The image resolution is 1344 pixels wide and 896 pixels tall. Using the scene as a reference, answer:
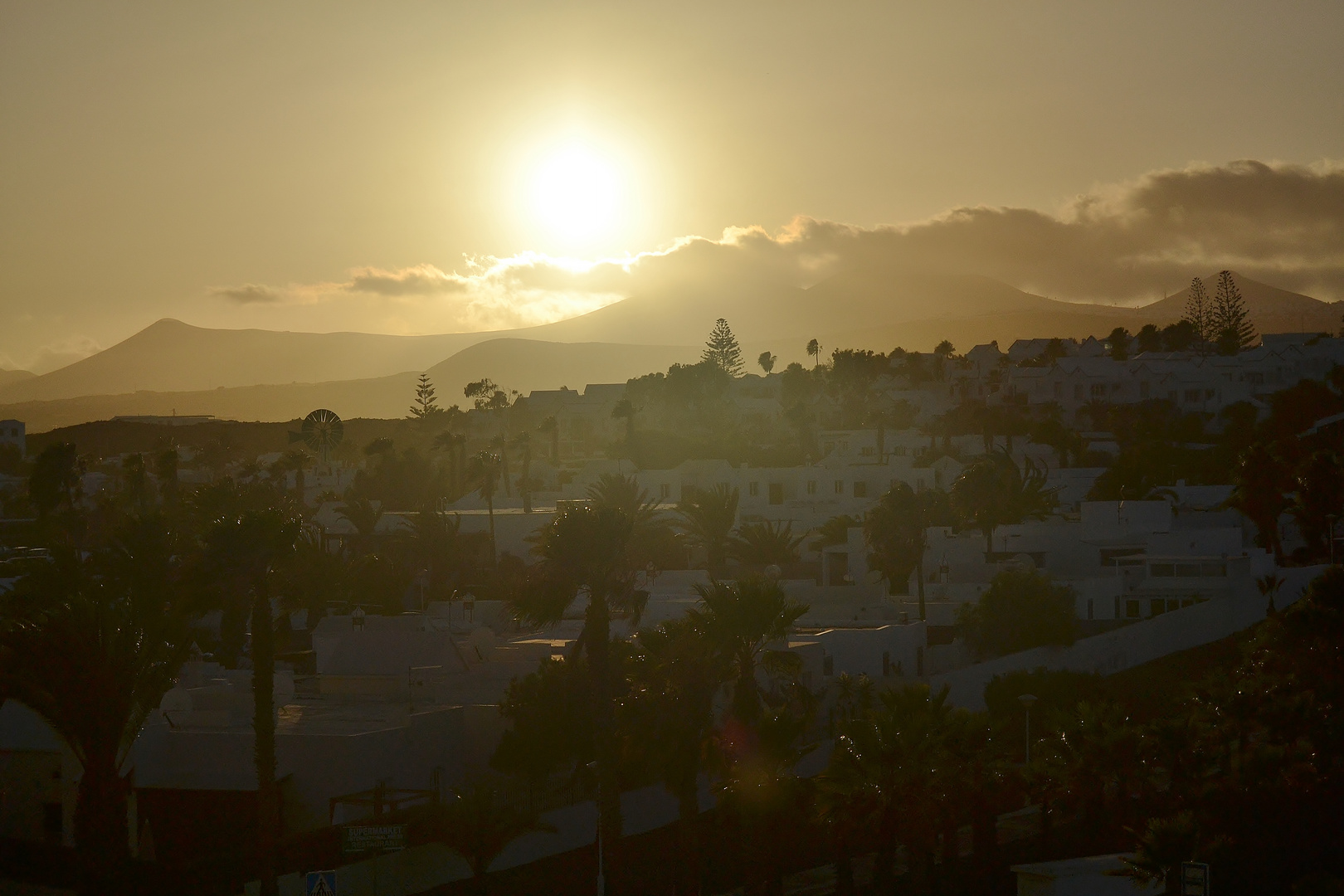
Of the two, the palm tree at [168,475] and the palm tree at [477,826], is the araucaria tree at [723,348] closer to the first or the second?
the palm tree at [168,475]

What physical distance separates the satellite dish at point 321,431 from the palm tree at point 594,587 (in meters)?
67.6

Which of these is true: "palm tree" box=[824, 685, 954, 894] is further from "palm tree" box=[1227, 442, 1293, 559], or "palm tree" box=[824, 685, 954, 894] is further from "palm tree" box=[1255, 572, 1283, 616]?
"palm tree" box=[1227, 442, 1293, 559]

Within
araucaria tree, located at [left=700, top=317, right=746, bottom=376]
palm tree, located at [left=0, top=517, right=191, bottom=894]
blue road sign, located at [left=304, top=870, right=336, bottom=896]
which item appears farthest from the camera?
araucaria tree, located at [left=700, top=317, right=746, bottom=376]

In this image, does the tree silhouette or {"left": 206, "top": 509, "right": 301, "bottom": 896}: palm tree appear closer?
{"left": 206, "top": 509, "right": 301, "bottom": 896}: palm tree

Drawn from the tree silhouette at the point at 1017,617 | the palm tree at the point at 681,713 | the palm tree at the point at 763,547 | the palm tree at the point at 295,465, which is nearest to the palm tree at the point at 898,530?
the tree silhouette at the point at 1017,617

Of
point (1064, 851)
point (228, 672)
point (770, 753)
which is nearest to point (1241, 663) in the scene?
point (1064, 851)

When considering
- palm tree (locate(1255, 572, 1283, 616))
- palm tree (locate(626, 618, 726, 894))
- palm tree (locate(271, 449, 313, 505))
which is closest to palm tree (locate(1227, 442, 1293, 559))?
palm tree (locate(1255, 572, 1283, 616))

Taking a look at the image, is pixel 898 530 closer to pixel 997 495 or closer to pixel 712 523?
pixel 997 495

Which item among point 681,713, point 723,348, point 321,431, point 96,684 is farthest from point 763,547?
point 723,348

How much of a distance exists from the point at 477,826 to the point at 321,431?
7082cm

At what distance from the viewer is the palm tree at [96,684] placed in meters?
24.7

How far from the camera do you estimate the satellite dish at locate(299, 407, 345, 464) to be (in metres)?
90.6

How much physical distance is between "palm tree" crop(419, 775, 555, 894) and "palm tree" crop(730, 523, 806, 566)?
108 feet

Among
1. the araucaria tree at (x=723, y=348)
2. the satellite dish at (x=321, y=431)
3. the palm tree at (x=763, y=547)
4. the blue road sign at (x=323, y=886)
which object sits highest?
the araucaria tree at (x=723, y=348)
